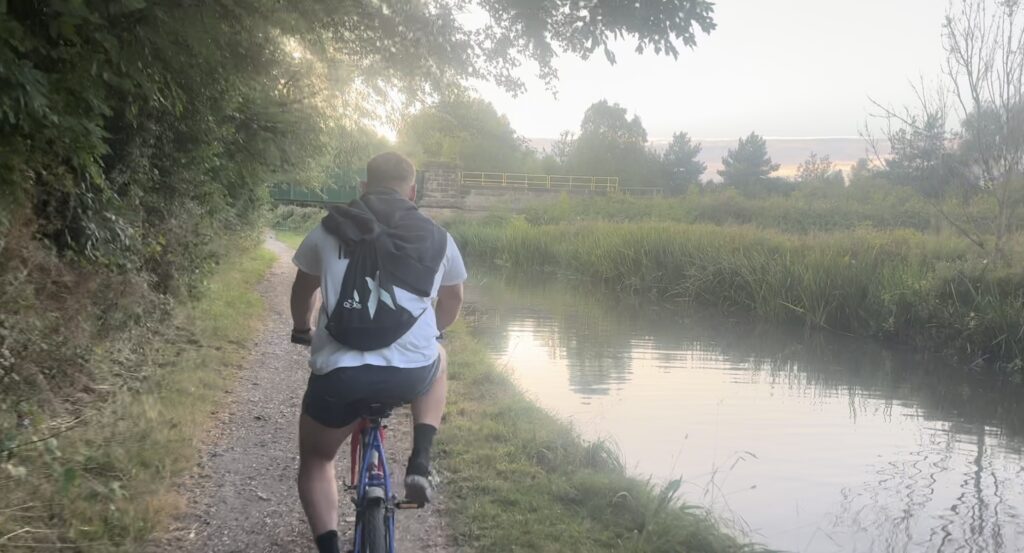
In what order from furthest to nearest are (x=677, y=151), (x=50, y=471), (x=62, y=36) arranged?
(x=677, y=151), (x=50, y=471), (x=62, y=36)

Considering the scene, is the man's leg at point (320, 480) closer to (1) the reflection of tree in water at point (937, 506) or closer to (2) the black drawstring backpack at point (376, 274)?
(2) the black drawstring backpack at point (376, 274)

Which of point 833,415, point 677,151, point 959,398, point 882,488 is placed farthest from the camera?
point 677,151

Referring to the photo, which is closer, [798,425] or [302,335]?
[302,335]

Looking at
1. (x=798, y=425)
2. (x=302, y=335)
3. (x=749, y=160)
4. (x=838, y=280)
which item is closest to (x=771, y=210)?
(x=838, y=280)

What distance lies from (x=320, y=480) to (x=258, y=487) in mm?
2023

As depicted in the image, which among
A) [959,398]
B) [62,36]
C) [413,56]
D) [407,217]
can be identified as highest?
[413,56]

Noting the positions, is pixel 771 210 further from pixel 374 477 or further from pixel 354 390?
pixel 354 390

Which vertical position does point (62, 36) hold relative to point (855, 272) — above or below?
above

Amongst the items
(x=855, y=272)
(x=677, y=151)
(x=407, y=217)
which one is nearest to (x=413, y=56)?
(x=407, y=217)

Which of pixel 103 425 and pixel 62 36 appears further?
pixel 103 425

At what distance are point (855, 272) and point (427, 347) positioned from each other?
44.7 feet

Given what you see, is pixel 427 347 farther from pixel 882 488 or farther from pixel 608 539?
pixel 882 488

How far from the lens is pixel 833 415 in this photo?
29.3ft

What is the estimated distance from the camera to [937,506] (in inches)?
243
